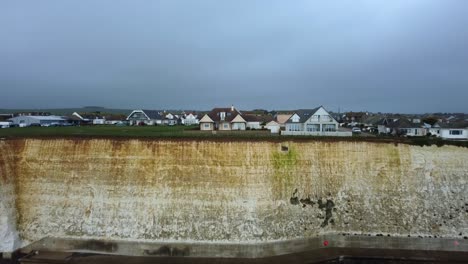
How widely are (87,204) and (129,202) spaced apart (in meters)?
2.95

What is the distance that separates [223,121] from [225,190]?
1742cm

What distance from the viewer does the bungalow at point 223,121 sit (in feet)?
118

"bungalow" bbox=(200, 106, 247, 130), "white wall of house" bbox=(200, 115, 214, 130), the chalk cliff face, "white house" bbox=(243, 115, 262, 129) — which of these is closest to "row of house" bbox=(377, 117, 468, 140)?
the chalk cliff face

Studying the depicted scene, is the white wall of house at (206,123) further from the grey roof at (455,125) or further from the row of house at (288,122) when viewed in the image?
the grey roof at (455,125)

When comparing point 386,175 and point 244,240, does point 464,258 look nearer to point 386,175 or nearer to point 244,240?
point 386,175

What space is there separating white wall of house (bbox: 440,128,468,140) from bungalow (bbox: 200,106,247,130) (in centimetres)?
2124

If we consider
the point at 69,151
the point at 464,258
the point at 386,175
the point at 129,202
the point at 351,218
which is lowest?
the point at 464,258

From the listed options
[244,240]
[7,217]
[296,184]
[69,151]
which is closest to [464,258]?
[296,184]

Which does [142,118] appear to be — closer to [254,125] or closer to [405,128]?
[254,125]

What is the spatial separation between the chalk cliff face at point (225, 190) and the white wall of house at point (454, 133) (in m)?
A: 10.9

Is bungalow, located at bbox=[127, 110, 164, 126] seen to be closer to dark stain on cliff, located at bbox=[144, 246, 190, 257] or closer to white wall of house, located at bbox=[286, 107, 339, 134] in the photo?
white wall of house, located at bbox=[286, 107, 339, 134]

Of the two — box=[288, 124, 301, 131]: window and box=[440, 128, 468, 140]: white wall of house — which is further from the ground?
box=[288, 124, 301, 131]: window

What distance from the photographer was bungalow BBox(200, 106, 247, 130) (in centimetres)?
3600

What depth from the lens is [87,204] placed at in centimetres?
2012
